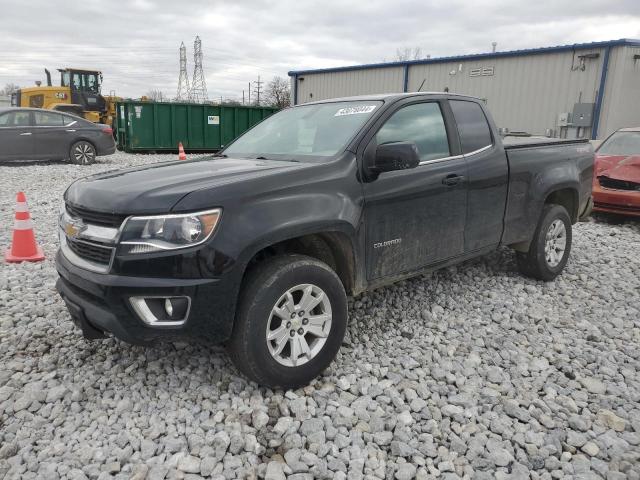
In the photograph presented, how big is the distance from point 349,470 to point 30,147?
13.2 metres

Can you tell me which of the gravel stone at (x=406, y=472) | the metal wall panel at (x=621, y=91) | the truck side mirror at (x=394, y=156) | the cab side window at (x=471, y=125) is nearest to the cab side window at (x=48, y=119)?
the cab side window at (x=471, y=125)

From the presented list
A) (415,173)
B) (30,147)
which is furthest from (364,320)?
(30,147)

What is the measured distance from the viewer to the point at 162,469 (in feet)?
7.80

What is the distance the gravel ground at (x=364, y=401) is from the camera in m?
2.46

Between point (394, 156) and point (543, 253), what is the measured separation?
2491 mm

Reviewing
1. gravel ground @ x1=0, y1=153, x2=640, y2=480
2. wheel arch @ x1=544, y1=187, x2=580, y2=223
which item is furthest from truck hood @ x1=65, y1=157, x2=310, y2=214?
wheel arch @ x1=544, y1=187, x2=580, y2=223

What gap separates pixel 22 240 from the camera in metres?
5.32

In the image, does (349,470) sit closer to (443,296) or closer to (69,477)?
(69,477)

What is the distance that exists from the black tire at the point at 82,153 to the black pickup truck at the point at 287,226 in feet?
36.2

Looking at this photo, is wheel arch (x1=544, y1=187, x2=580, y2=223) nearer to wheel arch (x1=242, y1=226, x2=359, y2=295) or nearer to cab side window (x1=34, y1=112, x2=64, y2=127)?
wheel arch (x1=242, y1=226, x2=359, y2=295)

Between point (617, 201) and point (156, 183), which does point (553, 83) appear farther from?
point (156, 183)

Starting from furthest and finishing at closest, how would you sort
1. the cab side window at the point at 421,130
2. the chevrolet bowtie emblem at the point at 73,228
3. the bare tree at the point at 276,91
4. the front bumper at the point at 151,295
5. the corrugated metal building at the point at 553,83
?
the bare tree at the point at 276,91 → the corrugated metal building at the point at 553,83 → the cab side window at the point at 421,130 → the chevrolet bowtie emblem at the point at 73,228 → the front bumper at the point at 151,295

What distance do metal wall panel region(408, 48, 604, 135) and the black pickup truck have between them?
11.2 m

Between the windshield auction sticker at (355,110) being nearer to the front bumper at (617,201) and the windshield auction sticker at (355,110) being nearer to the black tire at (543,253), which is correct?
the black tire at (543,253)
